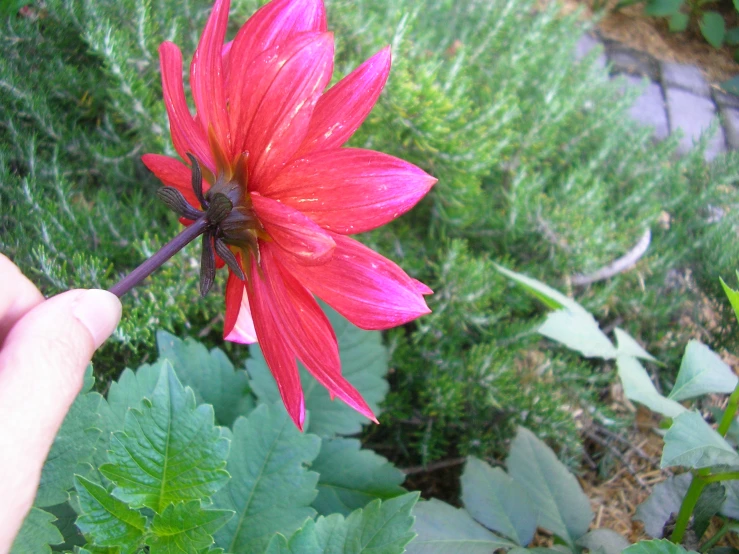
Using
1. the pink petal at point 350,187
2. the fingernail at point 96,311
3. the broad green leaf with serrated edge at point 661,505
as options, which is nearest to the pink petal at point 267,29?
the pink petal at point 350,187

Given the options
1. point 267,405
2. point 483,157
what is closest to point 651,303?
point 483,157

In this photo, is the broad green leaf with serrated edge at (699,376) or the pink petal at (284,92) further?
the broad green leaf with serrated edge at (699,376)

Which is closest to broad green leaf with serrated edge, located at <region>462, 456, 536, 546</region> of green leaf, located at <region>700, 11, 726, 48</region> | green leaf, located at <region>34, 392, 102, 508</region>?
green leaf, located at <region>34, 392, 102, 508</region>

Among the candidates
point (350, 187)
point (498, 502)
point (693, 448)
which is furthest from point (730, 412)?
point (350, 187)

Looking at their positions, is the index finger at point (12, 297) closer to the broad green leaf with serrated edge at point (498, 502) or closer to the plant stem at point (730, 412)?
the broad green leaf with serrated edge at point (498, 502)

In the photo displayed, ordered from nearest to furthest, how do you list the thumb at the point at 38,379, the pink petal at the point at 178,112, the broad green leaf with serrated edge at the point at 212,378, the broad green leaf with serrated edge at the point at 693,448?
the thumb at the point at 38,379, the pink petal at the point at 178,112, the broad green leaf with serrated edge at the point at 693,448, the broad green leaf with serrated edge at the point at 212,378
